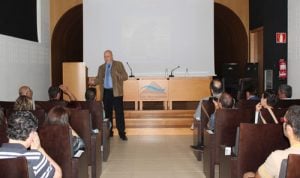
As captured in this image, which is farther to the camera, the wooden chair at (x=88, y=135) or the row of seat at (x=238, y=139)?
the wooden chair at (x=88, y=135)

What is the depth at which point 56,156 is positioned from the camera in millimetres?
3359

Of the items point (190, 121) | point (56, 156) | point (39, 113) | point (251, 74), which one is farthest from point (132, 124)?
point (56, 156)

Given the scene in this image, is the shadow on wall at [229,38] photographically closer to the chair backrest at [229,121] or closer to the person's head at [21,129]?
the chair backrest at [229,121]

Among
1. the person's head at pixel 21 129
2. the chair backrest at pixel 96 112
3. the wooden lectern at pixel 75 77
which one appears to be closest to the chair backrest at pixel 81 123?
the chair backrest at pixel 96 112

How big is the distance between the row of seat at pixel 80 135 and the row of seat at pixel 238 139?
1.24m

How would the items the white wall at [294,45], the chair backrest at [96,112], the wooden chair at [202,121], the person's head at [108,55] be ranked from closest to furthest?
the wooden chair at [202,121] → the chair backrest at [96,112] → the person's head at [108,55] → the white wall at [294,45]

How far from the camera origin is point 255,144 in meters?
3.30

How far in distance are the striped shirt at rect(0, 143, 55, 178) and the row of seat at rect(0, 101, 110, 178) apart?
72cm

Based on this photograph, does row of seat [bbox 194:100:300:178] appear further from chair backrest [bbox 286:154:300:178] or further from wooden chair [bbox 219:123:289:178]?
chair backrest [bbox 286:154:300:178]

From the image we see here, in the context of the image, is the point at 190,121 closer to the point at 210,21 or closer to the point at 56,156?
the point at 210,21

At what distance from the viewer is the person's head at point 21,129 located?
7.91 feet

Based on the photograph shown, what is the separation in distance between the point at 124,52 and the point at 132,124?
2511 millimetres

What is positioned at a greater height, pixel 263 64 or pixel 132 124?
pixel 263 64

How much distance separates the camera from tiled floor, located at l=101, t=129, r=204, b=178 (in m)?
5.36
